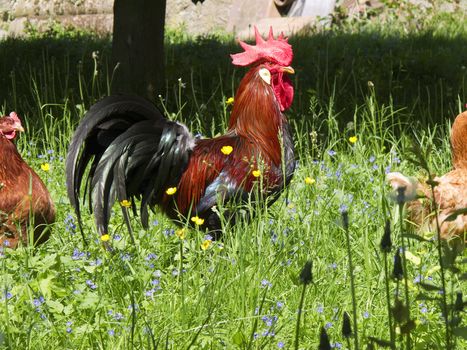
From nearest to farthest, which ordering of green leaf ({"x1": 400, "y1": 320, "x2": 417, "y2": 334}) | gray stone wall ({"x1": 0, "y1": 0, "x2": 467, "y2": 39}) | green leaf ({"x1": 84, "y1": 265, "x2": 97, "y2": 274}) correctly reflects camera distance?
green leaf ({"x1": 400, "y1": 320, "x2": 417, "y2": 334})
green leaf ({"x1": 84, "y1": 265, "x2": 97, "y2": 274})
gray stone wall ({"x1": 0, "y1": 0, "x2": 467, "y2": 39})

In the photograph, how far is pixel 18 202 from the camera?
3686 millimetres

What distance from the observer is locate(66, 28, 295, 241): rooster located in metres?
3.86

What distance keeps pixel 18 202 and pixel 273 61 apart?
4.66 feet

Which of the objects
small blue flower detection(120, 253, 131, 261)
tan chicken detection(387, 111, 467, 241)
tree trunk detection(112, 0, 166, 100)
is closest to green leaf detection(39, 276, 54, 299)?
small blue flower detection(120, 253, 131, 261)

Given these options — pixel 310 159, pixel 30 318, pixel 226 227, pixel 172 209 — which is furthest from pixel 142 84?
pixel 30 318

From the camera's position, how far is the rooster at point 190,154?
386 cm

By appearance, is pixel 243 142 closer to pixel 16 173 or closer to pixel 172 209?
pixel 172 209

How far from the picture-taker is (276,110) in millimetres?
4195

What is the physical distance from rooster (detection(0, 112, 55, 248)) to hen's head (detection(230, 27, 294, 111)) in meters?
1.14

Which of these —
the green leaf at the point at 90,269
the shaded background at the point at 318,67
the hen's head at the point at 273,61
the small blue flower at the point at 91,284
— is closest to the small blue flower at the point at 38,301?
the small blue flower at the point at 91,284

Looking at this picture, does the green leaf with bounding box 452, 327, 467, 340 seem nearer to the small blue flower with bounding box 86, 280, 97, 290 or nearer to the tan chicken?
the small blue flower with bounding box 86, 280, 97, 290

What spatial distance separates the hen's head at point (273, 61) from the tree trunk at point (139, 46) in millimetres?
2211


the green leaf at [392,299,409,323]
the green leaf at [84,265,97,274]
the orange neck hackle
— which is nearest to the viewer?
the green leaf at [392,299,409,323]

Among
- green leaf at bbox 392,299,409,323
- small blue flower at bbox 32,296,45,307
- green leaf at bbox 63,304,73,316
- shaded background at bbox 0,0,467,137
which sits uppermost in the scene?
green leaf at bbox 392,299,409,323
